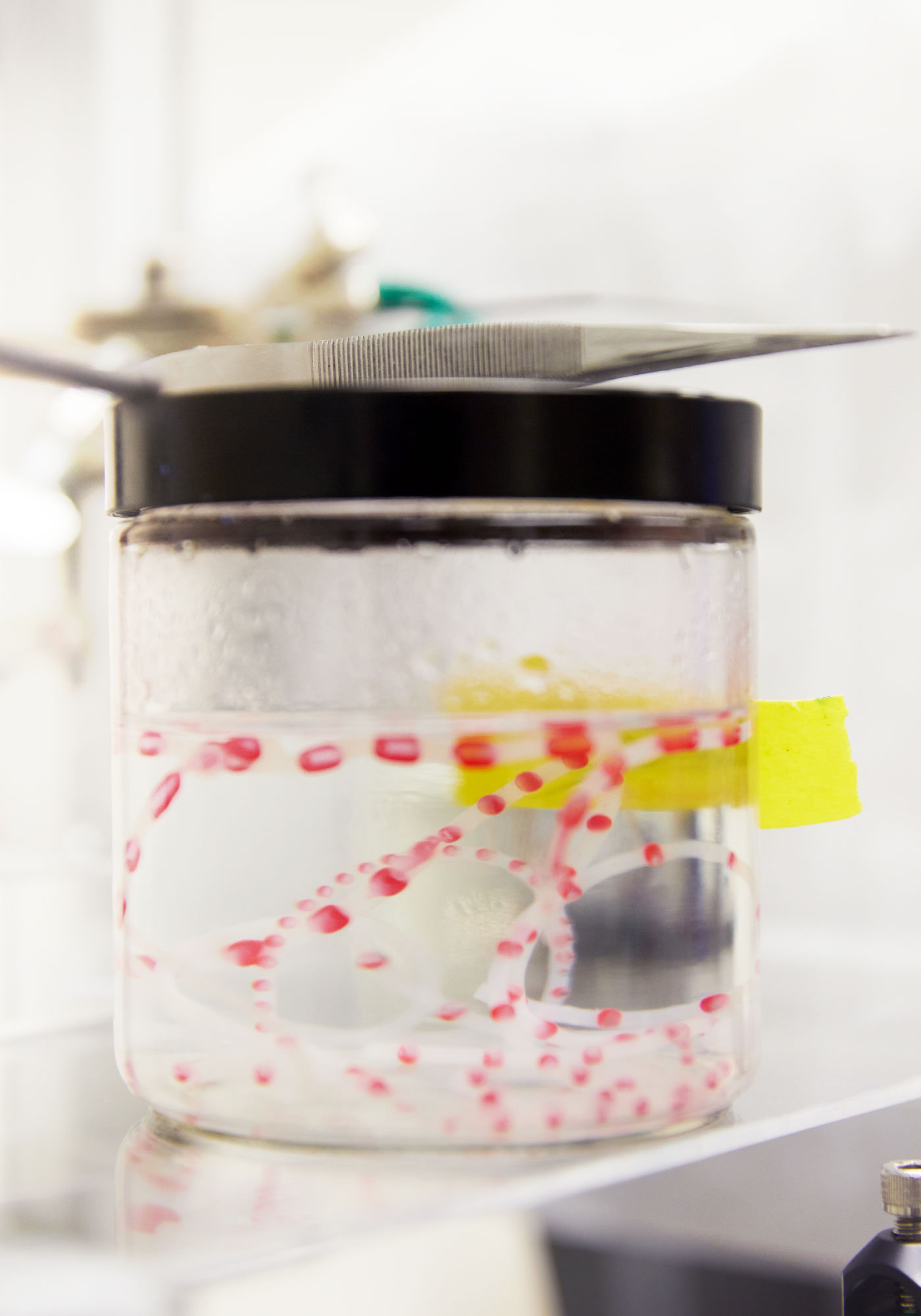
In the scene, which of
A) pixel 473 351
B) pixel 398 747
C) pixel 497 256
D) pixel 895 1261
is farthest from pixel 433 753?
pixel 497 256

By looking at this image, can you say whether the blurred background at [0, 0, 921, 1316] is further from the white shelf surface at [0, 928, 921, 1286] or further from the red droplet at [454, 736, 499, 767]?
the red droplet at [454, 736, 499, 767]

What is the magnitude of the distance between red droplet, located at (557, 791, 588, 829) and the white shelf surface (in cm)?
8

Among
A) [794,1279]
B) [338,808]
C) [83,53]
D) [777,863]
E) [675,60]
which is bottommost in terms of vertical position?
[794,1279]

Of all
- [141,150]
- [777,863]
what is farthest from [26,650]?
[777,863]

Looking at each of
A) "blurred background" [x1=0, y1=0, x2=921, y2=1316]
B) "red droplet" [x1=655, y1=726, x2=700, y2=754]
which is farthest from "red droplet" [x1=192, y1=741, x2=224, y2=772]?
"blurred background" [x1=0, y1=0, x2=921, y2=1316]

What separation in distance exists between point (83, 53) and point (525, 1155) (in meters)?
1.21

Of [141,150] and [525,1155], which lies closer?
[525,1155]

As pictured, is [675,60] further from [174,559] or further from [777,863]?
[174,559]

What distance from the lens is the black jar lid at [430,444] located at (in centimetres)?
29

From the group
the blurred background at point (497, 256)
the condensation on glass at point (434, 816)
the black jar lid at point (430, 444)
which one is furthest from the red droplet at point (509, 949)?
the blurred background at point (497, 256)

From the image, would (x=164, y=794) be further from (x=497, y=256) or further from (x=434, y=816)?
(x=497, y=256)

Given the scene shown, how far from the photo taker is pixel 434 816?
0.30m

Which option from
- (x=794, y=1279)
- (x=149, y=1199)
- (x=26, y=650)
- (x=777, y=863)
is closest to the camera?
(x=149, y=1199)

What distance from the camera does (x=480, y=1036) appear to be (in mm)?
301
